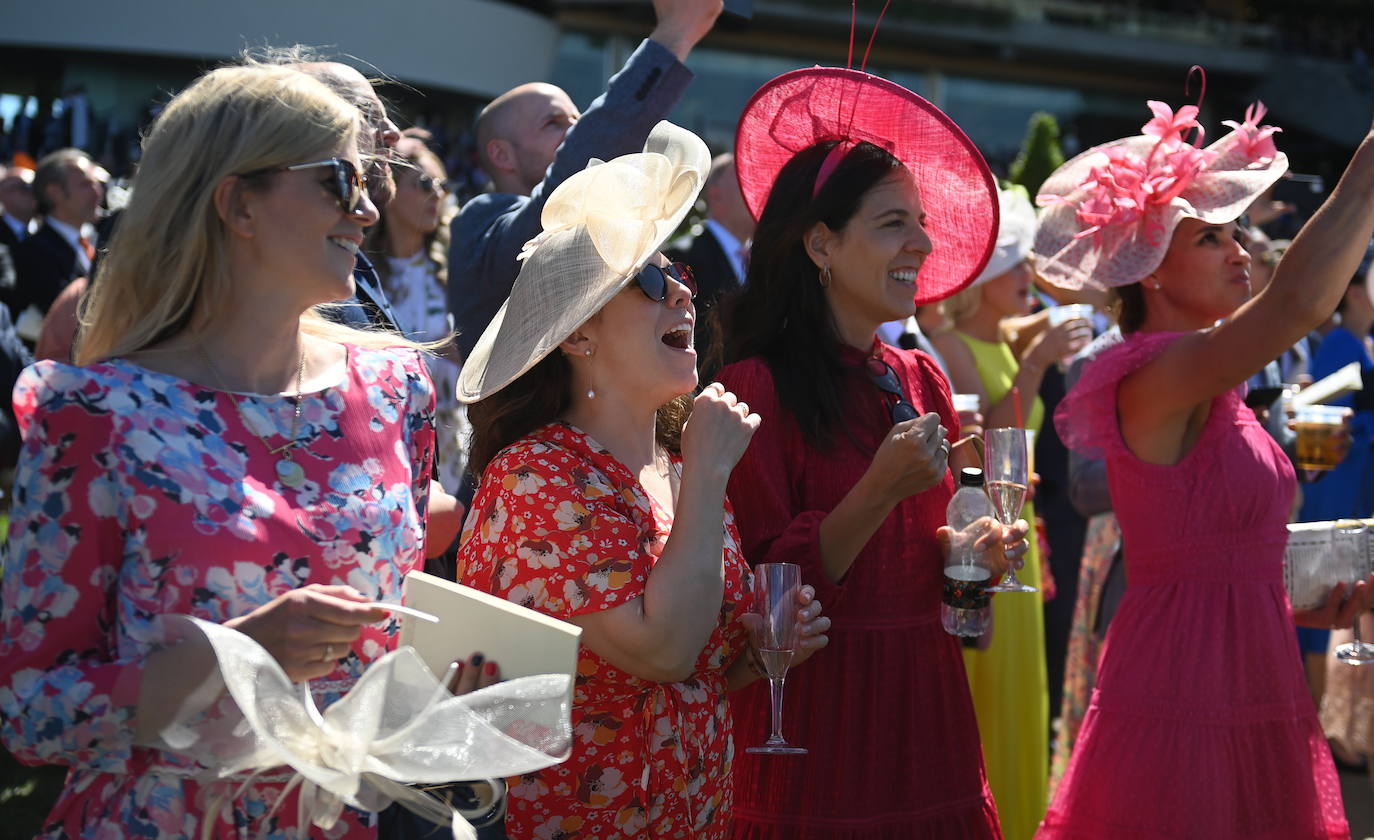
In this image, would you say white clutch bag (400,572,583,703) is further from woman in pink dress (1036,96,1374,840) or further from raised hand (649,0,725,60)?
raised hand (649,0,725,60)

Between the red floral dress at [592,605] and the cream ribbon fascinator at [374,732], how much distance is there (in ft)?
1.52

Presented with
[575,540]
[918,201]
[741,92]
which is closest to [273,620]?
[575,540]

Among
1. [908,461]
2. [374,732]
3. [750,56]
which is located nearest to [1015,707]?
[908,461]

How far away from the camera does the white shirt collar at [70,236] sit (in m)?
Result: 8.72

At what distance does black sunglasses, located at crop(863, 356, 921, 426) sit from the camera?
3.17m

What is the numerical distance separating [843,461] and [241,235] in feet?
4.93

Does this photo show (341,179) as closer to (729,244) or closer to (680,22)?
(680,22)

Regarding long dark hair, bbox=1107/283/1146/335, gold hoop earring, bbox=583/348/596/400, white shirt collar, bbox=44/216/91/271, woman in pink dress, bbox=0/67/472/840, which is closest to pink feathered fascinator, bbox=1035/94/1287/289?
long dark hair, bbox=1107/283/1146/335

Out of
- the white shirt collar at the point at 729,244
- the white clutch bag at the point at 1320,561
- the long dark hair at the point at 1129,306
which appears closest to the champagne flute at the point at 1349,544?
the white clutch bag at the point at 1320,561

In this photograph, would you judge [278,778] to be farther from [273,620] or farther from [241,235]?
[241,235]

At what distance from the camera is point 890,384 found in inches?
127

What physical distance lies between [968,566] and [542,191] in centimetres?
156

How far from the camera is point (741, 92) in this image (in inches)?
1404

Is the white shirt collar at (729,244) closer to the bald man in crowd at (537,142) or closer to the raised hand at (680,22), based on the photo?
the bald man in crowd at (537,142)
